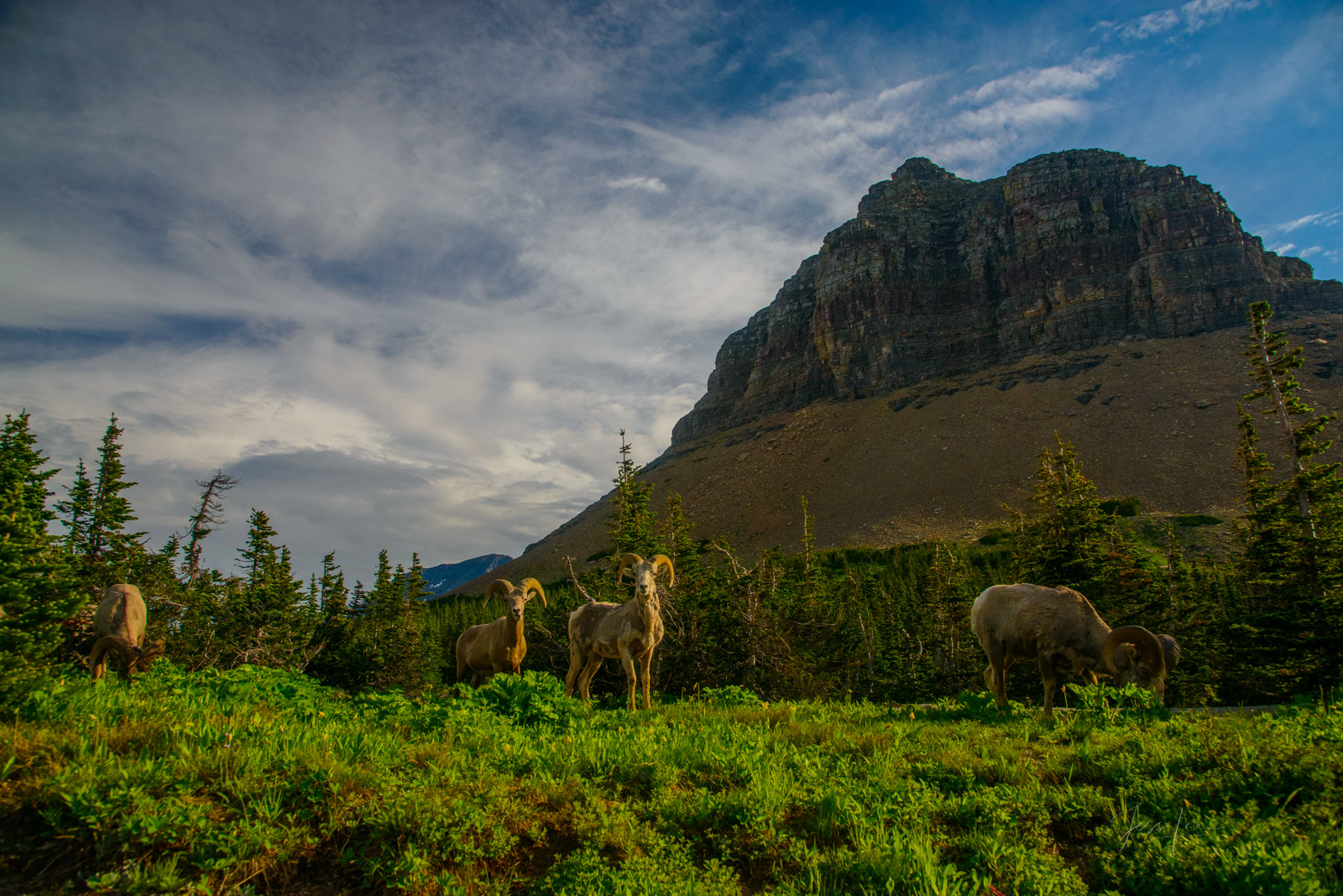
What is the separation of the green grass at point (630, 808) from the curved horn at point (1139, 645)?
494 cm

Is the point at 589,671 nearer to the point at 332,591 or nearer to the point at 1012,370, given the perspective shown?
the point at 332,591

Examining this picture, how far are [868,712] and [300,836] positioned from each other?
25.8ft

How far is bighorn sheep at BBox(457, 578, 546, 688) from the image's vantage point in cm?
1434

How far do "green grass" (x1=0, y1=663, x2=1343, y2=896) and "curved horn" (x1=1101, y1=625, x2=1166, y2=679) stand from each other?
194 inches

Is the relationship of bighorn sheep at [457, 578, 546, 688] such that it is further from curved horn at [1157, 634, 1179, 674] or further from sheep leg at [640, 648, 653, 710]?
curved horn at [1157, 634, 1179, 674]

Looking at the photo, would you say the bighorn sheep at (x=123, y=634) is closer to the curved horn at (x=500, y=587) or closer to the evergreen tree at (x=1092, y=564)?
the curved horn at (x=500, y=587)

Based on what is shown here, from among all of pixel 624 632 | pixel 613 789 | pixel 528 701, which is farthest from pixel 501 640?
pixel 613 789

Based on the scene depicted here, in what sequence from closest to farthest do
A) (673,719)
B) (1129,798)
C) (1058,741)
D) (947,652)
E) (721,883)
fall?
(721,883) < (1129,798) < (1058,741) < (673,719) < (947,652)

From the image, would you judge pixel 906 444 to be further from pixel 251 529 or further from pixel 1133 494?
pixel 251 529

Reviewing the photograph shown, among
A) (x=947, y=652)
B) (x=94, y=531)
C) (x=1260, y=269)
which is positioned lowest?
(x=947, y=652)

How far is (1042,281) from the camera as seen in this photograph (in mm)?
169125

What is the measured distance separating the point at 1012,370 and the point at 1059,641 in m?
158

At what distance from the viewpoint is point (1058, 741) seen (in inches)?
277

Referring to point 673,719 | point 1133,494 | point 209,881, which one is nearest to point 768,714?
point 673,719
